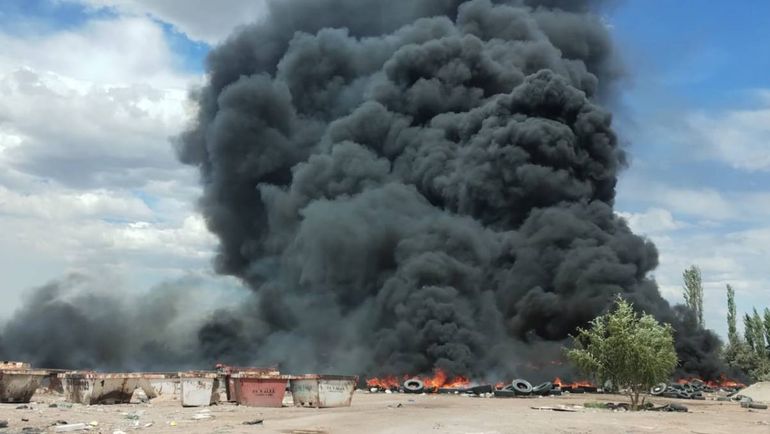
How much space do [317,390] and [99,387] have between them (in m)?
10.6

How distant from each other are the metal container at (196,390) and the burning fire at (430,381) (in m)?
22.7

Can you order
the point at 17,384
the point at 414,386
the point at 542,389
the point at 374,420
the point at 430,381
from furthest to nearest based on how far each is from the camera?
the point at 430,381 → the point at 414,386 → the point at 542,389 → the point at 17,384 → the point at 374,420

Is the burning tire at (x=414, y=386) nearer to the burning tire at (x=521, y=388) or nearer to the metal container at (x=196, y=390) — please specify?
the burning tire at (x=521, y=388)

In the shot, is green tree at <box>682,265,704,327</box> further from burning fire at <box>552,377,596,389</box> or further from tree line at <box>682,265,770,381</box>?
burning fire at <box>552,377,596,389</box>

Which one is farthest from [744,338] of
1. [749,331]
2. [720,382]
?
[720,382]

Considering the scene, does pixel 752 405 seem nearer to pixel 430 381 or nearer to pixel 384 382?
pixel 430 381

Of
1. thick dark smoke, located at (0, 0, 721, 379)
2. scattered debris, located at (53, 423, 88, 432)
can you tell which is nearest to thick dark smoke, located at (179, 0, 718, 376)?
thick dark smoke, located at (0, 0, 721, 379)

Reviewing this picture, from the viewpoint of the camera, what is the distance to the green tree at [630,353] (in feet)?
117

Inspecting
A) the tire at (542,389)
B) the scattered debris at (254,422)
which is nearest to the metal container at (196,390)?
the scattered debris at (254,422)

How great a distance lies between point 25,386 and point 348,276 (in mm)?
41996

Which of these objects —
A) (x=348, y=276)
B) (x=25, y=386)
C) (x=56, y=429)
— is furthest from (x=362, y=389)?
(x=56, y=429)

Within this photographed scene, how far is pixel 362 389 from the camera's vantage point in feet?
191

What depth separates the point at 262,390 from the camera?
35.9m

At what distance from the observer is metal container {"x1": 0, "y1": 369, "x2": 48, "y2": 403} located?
35.9 metres
